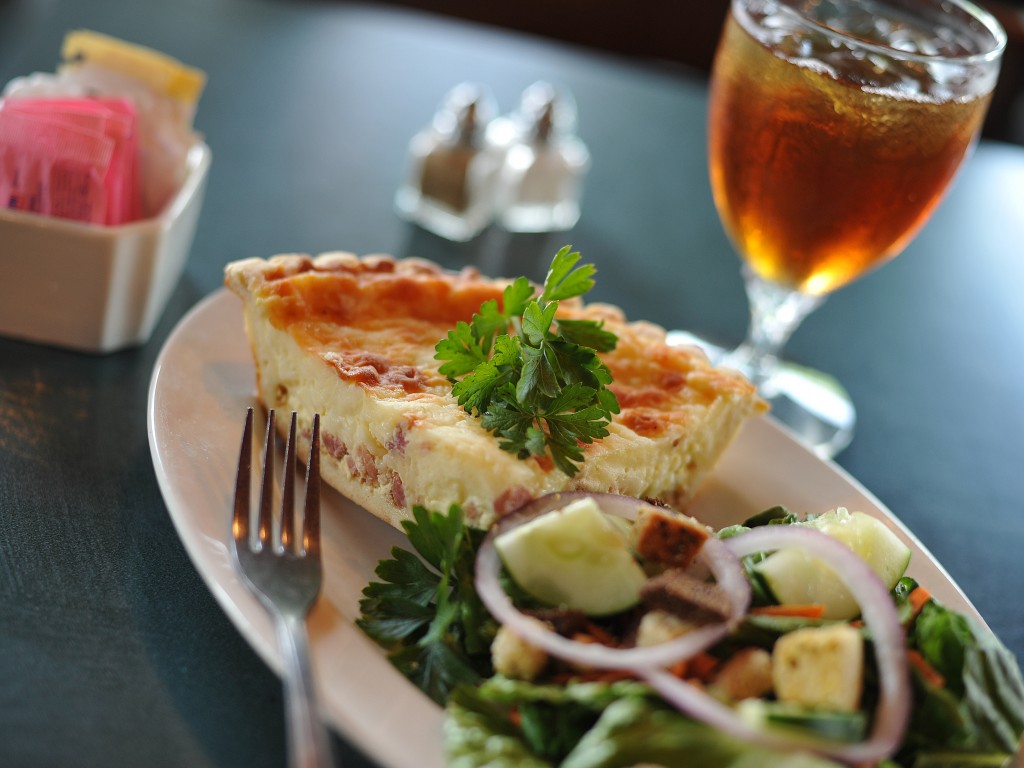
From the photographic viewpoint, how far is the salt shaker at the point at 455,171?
321cm

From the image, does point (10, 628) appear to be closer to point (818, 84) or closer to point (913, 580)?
point (913, 580)

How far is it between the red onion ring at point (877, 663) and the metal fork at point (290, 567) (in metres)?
0.45

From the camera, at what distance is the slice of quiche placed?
1.80 m

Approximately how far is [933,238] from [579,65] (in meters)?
1.70

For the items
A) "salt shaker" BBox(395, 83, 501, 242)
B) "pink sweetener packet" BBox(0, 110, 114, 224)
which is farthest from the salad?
"salt shaker" BBox(395, 83, 501, 242)

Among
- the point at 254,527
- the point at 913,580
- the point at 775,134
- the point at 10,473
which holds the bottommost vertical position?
the point at 10,473

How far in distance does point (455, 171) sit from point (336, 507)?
1.52 meters

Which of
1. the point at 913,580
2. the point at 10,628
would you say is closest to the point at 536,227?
the point at 913,580

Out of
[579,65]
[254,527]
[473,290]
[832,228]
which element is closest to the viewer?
[254,527]

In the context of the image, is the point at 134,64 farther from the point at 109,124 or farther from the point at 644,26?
the point at 644,26

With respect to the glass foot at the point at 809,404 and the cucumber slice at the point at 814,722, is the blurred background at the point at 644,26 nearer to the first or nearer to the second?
the glass foot at the point at 809,404

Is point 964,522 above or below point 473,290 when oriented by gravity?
below

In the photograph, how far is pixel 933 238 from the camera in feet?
13.0

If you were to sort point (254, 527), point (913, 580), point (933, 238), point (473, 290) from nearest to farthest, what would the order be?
point (254, 527), point (913, 580), point (473, 290), point (933, 238)
